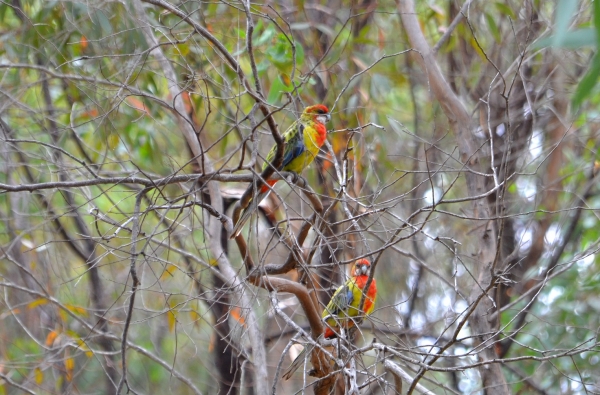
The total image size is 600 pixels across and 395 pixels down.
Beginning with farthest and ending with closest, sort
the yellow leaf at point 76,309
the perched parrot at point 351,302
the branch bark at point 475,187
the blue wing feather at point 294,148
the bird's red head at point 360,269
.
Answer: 1. the yellow leaf at point 76,309
2. the bird's red head at point 360,269
3. the blue wing feather at point 294,148
4. the branch bark at point 475,187
5. the perched parrot at point 351,302

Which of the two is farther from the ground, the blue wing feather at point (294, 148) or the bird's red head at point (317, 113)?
the bird's red head at point (317, 113)

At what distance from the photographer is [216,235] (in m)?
4.11

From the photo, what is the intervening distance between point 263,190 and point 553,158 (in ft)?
8.14

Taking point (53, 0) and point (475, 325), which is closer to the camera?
point (475, 325)

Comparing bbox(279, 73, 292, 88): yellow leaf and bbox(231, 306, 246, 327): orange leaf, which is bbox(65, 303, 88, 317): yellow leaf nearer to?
bbox(231, 306, 246, 327): orange leaf

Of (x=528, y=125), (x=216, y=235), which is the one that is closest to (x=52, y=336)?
(x=216, y=235)

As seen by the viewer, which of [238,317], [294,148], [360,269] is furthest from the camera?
[360,269]

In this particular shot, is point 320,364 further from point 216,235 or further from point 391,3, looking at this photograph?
point 391,3

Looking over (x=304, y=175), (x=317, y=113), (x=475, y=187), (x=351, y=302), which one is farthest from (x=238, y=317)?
(x=304, y=175)

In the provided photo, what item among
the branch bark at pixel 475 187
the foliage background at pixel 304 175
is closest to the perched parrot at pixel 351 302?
the foliage background at pixel 304 175

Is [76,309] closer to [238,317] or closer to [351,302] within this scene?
[238,317]

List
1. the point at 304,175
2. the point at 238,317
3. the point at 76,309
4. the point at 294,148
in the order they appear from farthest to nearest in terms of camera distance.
A: the point at 304,175, the point at 76,309, the point at 294,148, the point at 238,317

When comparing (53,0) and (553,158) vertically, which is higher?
(53,0)

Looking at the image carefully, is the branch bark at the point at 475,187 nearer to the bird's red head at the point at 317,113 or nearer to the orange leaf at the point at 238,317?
the bird's red head at the point at 317,113
